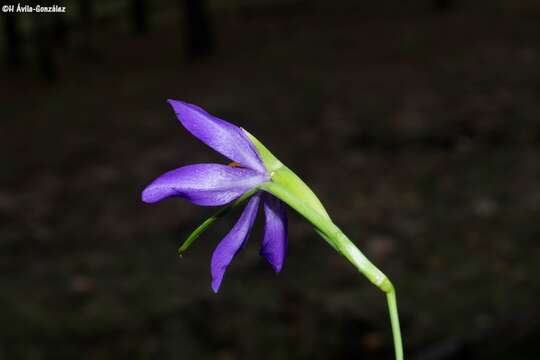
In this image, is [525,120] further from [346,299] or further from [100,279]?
[100,279]

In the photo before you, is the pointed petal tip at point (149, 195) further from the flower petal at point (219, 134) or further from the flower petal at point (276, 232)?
the flower petal at point (276, 232)

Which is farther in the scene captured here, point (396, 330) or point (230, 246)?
point (230, 246)

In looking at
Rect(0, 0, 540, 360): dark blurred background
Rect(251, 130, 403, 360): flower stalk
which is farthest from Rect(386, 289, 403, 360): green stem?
Rect(0, 0, 540, 360): dark blurred background

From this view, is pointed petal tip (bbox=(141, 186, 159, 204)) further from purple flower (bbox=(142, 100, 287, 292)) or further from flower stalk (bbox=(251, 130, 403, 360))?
flower stalk (bbox=(251, 130, 403, 360))

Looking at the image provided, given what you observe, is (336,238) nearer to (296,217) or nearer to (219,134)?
(219,134)

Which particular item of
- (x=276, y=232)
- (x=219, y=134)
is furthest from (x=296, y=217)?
(x=219, y=134)

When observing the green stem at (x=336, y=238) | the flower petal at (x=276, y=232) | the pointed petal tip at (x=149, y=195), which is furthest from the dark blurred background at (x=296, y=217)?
the pointed petal tip at (x=149, y=195)
